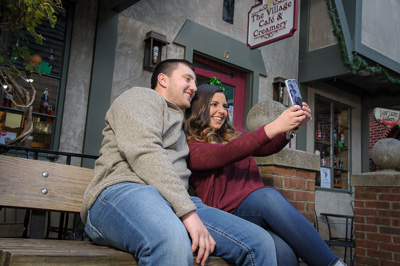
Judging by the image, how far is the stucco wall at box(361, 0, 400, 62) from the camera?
6.52 meters

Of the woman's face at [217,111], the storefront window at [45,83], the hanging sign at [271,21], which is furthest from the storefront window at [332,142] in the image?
A: the woman's face at [217,111]

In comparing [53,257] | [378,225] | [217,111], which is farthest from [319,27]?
[53,257]

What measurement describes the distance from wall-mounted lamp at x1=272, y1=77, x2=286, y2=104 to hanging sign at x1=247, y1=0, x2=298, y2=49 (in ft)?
3.64

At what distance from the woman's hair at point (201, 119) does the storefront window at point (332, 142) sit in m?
5.64

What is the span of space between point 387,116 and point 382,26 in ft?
5.56

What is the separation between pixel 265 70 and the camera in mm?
6484

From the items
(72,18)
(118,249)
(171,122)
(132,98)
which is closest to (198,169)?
(171,122)

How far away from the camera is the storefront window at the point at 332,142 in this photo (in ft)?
24.7

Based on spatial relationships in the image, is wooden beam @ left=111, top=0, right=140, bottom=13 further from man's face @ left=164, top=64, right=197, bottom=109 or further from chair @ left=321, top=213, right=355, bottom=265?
chair @ left=321, top=213, right=355, bottom=265

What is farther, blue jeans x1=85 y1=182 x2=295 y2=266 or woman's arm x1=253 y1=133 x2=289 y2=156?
woman's arm x1=253 y1=133 x2=289 y2=156

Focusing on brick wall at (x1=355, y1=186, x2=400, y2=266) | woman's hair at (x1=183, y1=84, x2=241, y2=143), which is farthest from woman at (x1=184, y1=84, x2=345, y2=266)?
brick wall at (x1=355, y1=186, x2=400, y2=266)

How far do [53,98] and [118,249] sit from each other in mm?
3374

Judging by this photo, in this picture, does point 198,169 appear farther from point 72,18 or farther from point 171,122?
point 72,18

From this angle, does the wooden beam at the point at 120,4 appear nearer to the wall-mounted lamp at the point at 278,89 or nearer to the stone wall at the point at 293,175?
the stone wall at the point at 293,175
